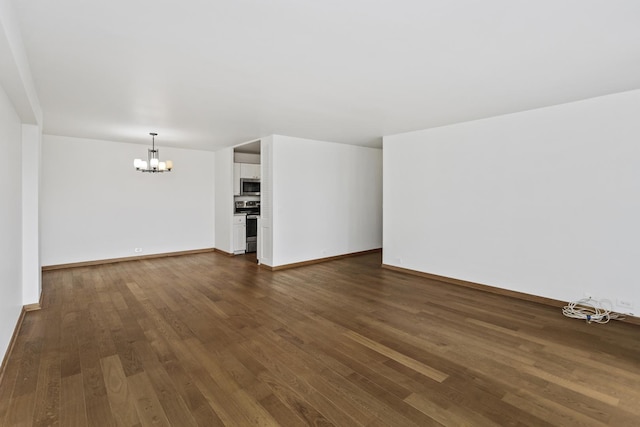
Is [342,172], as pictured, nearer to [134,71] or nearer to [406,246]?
[406,246]

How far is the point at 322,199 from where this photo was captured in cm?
685

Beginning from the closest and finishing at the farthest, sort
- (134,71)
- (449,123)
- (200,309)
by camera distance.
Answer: (134,71) < (200,309) < (449,123)

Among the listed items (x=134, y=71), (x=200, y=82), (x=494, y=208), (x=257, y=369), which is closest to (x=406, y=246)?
(x=494, y=208)

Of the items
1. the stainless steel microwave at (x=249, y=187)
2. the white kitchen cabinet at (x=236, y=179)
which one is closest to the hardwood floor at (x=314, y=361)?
the white kitchen cabinet at (x=236, y=179)

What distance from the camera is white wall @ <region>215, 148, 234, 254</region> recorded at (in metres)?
7.48

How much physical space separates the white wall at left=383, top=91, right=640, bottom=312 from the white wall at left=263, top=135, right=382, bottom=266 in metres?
1.65

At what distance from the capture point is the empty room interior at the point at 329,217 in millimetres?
2146

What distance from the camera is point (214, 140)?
6535 mm

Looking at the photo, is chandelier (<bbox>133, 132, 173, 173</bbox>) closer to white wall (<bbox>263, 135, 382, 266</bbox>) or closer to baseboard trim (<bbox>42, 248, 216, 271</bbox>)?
baseboard trim (<bbox>42, 248, 216, 271</bbox>)

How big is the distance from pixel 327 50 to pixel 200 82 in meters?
1.48

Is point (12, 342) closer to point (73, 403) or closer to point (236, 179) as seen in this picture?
point (73, 403)

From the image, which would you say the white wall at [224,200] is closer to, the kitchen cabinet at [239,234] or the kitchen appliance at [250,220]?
the kitchen cabinet at [239,234]

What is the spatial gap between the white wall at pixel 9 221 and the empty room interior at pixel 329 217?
52 mm

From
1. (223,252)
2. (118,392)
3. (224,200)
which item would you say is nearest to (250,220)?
(224,200)
